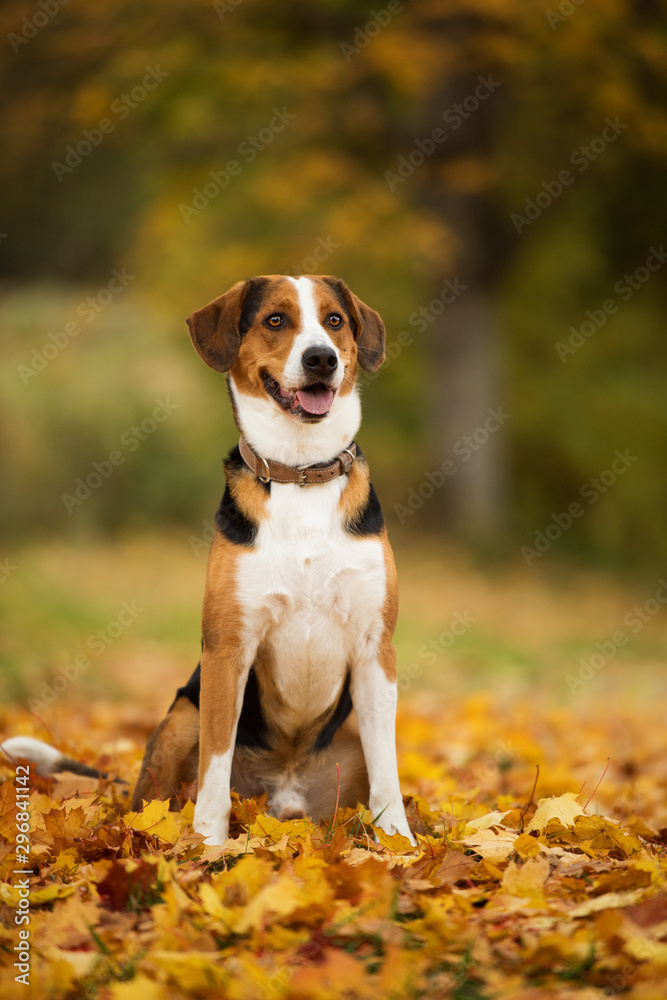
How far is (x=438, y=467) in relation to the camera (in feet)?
45.3

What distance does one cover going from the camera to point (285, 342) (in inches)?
139

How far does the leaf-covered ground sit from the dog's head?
1.48 metres

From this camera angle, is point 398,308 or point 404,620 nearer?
point 404,620

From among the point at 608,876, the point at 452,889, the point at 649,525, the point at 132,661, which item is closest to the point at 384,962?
the point at 452,889

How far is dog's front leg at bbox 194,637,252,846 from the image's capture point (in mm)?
3344

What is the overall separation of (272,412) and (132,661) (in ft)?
16.9
